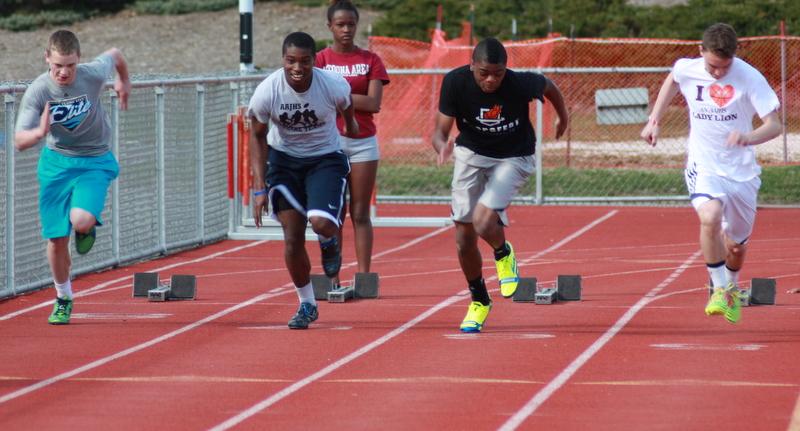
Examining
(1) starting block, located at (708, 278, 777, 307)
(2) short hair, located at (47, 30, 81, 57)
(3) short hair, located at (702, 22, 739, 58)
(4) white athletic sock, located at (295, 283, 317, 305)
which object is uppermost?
(3) short hair, located at (702, 22, 739, 58)

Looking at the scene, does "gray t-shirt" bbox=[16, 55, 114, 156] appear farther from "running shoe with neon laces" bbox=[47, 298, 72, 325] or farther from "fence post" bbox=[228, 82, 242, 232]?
"fence post" bbox=[228, 82, 242, 232]

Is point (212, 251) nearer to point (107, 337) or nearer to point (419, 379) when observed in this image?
point (107, 337)

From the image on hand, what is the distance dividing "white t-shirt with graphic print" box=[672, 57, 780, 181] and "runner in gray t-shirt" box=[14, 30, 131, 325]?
359 centimetres

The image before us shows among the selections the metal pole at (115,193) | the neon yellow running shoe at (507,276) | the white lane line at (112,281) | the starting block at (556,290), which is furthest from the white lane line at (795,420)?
the metal pole at (115,193)

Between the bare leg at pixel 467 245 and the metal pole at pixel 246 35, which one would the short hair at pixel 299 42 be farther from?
the metal pole at pixel 246 35

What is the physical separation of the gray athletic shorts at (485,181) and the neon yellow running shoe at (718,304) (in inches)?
54.3

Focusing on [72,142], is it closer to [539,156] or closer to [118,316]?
[118,316]

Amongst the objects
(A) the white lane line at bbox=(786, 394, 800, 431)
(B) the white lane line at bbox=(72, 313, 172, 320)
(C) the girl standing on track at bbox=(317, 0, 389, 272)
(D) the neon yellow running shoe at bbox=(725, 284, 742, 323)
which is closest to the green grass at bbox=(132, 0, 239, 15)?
(C) the girl standing on track at bbox=(317, 0, 389, 272)

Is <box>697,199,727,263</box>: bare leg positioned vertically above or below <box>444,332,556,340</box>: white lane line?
above

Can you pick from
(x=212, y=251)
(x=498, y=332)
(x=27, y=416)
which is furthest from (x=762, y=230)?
(x=27, y=416)

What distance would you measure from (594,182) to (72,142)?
1325 cm

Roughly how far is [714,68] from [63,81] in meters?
4.06

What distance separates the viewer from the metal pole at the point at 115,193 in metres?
14.6

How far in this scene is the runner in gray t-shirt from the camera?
10.2m
